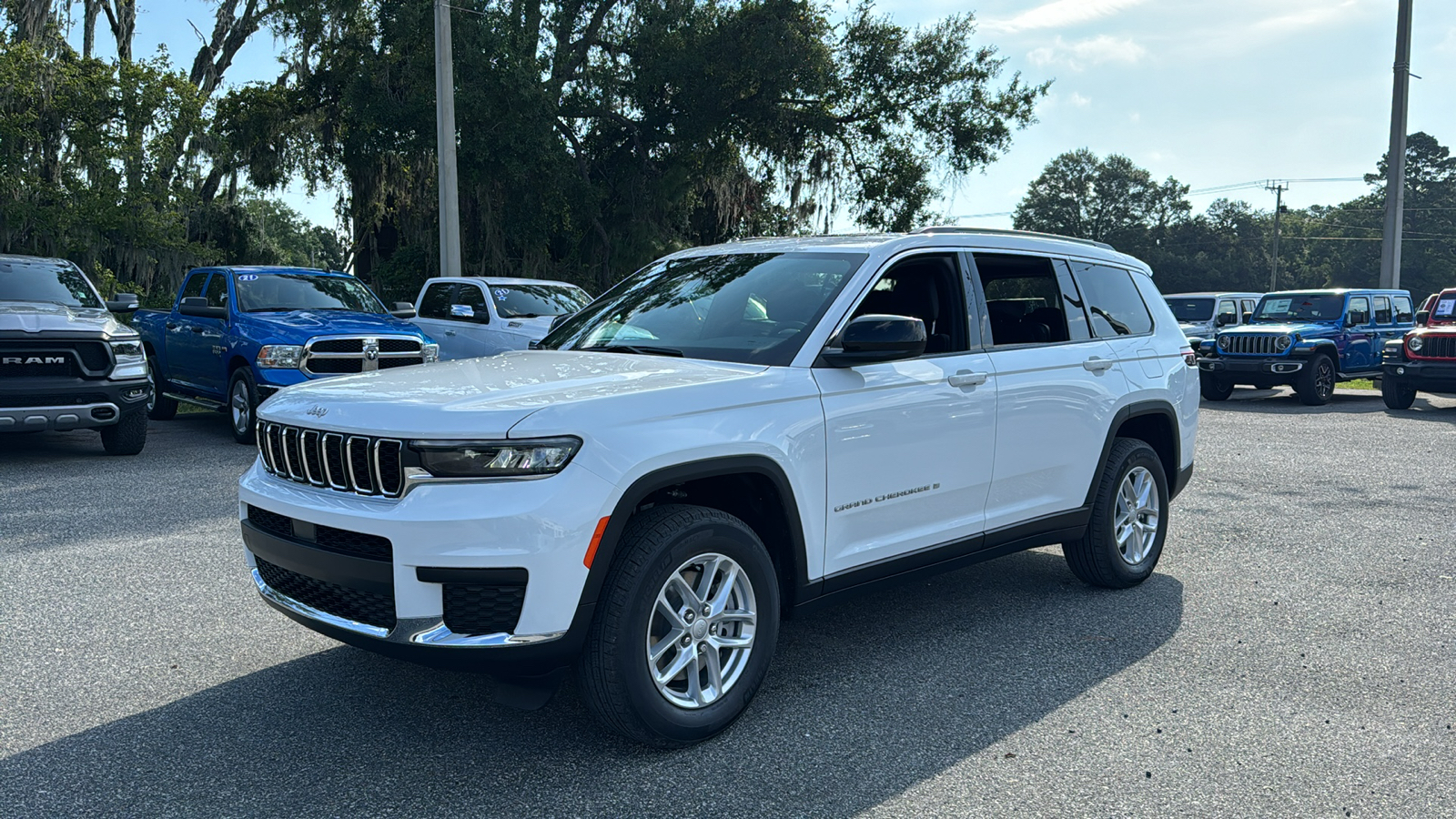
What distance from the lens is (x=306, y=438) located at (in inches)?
152

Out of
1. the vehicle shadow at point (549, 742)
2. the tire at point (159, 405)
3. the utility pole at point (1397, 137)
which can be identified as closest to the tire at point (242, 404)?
the tire at point (159, 405)

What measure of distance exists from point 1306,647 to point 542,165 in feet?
61.7

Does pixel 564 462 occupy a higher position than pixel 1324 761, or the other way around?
pixel 564 462

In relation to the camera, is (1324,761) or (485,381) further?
(485,381)

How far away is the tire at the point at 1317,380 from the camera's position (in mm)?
17484

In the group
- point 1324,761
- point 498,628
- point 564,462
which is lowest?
point 1324,761

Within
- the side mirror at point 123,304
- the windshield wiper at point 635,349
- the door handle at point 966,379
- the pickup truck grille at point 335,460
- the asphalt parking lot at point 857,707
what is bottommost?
the asphalt parking lot at point 857,707

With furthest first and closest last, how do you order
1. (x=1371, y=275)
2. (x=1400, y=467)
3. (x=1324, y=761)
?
(x=1371, y=275) < (x=1400, y=467) < (x=1324, y=761)

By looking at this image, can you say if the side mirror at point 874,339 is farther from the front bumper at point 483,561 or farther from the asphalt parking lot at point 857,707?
the asphalt parking lot at point 857,707

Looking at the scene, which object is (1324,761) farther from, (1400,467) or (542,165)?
(542,165)

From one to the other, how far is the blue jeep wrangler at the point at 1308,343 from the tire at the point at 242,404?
1412 centimetres

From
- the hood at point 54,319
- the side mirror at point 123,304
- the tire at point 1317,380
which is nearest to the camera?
the hood at point 54,319

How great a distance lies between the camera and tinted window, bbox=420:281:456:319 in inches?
593

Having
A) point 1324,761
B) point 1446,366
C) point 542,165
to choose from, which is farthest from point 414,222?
point 1324,761
